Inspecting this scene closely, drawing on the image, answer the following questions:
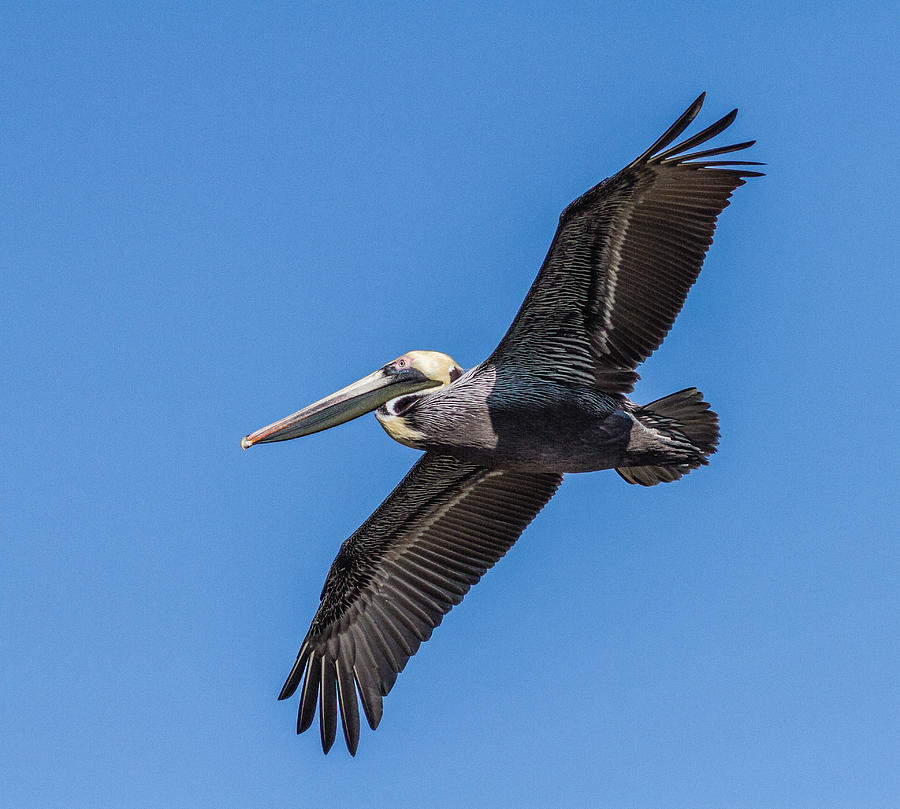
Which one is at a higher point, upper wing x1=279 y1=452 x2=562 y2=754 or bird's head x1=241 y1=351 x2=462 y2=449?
bird's head x1=241 y1=351 x2=462 y2=449

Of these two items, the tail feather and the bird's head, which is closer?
the tail feather

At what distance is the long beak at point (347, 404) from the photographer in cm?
1149

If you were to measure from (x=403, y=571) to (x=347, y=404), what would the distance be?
4.94ft

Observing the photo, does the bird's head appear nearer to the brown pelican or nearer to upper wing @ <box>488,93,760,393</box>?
the brown pelican

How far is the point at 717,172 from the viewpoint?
32.7 feet

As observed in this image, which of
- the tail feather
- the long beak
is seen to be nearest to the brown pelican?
the tail feather

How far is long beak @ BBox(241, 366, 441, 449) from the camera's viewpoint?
11.5m

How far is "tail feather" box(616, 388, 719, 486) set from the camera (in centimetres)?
1015

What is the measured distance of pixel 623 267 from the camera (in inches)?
404

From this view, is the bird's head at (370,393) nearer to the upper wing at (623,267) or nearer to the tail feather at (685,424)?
the upper wing at (623,267)

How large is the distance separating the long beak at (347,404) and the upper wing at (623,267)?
127cm

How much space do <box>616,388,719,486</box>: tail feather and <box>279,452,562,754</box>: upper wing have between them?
1711mm

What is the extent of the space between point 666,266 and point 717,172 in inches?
30.1

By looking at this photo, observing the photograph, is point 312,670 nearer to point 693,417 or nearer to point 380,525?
point 380,525
